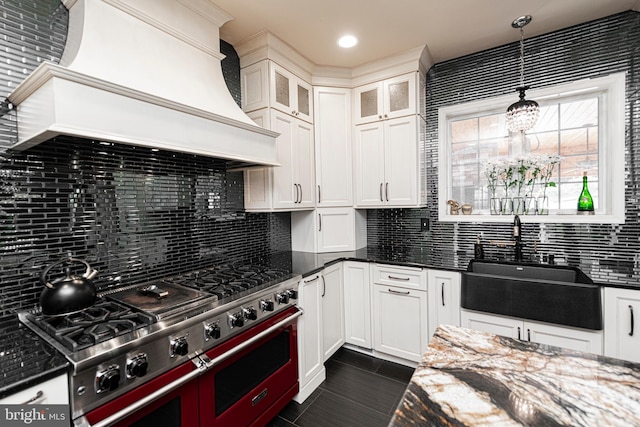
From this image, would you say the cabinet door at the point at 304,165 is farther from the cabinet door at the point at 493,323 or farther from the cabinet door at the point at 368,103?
the cabinet door at the point at 493,323

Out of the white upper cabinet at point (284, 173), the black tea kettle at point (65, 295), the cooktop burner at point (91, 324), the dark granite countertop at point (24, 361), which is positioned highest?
the white upper cabinet at point (284, 173)

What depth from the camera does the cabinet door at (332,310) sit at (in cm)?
247

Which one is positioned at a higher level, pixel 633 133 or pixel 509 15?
pixel 509 15

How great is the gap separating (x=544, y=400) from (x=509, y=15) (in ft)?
8.52

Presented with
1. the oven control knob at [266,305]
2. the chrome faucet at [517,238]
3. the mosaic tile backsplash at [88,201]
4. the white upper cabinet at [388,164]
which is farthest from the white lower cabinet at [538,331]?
the mosaic tile backsplash at [88,201]

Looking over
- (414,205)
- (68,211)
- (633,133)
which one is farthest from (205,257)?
(633,133)

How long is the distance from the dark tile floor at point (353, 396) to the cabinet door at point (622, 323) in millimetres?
1339

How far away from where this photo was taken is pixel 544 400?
2.39ft

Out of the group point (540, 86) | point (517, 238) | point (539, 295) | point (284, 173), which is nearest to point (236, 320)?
point (284, 173)

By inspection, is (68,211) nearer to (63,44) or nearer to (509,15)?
(63,44)

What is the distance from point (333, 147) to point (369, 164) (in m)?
0.40

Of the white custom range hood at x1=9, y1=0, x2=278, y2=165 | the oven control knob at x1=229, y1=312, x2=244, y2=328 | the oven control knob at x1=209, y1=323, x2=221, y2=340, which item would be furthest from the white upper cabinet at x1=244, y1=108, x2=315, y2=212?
the oven control knob at x1=209, y1=323, x2=221, y2=340

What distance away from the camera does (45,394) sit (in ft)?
3.09

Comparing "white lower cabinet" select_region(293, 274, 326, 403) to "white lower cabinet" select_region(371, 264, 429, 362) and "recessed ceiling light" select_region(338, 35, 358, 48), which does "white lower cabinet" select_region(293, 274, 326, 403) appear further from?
"recessed ceiling light" select_region(338, 35, 358, 48)
